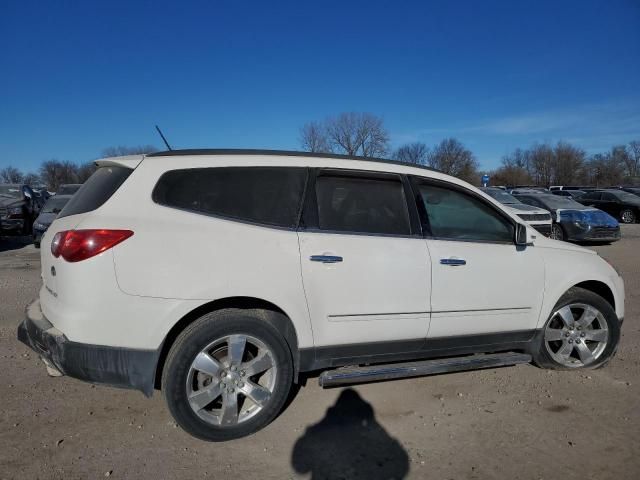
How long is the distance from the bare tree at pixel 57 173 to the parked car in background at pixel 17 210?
6975cm

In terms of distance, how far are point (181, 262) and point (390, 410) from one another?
192cm

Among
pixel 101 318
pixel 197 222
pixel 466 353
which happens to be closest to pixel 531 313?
pixel 466 353

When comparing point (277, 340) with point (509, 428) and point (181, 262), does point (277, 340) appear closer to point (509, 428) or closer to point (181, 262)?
point (181, 262)

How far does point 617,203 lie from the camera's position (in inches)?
889

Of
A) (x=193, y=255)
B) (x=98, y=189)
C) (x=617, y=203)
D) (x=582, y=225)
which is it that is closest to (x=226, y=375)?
(x=193, y=255)

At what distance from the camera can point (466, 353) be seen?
357cm

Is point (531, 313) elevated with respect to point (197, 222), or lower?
lower

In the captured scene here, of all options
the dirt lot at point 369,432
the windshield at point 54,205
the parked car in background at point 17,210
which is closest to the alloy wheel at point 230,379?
the dirt lot at point 369,432

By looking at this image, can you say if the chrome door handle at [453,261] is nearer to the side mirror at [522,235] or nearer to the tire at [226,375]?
the side mirror at [522,235]

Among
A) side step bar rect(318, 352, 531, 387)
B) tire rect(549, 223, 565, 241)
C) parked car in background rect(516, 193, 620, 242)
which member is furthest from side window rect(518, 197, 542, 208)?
side step bar rect(318, 352, 531, 387)

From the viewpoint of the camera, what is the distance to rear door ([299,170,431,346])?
3000 millimetres

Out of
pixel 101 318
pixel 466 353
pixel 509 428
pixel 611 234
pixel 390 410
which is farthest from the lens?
pixel 611 234

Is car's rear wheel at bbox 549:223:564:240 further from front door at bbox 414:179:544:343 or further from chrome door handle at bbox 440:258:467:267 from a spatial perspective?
chrome door handle at bbox 440:258:467:267

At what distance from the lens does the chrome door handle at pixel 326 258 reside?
Answer: 296 cm
